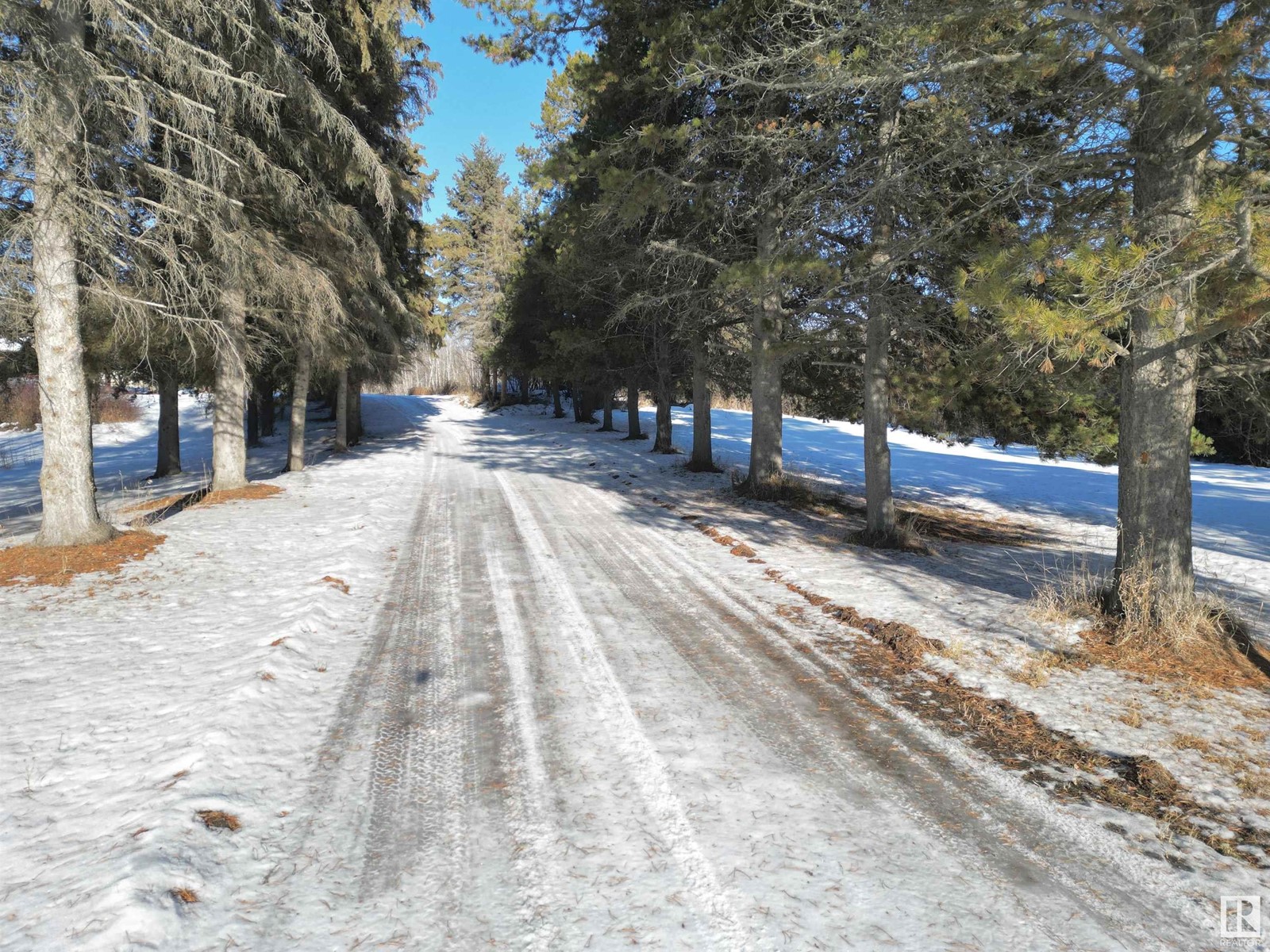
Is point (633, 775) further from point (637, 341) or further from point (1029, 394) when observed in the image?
point (637, 341)

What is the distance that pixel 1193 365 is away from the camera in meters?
4.94

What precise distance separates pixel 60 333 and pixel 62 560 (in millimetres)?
2385

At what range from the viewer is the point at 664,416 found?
18484 mm

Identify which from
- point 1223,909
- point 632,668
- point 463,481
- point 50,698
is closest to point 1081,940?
point 1223,909

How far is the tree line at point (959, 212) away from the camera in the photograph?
A: 13.6 ft

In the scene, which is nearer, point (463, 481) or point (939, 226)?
point (939, 226)

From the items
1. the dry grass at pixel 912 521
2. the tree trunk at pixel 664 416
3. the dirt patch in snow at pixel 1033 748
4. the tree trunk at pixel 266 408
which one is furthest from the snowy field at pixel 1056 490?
the tree trunk at pixel 266 408

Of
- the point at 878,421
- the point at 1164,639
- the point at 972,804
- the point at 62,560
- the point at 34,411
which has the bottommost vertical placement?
the point at 972,804

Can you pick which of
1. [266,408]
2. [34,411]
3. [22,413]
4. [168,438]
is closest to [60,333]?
[168,438]

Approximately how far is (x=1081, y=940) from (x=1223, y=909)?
2.07 ft

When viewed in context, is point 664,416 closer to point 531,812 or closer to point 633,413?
point 633,413

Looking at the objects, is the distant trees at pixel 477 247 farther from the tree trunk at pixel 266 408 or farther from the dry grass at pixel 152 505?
the dry grass at pixel 152 505

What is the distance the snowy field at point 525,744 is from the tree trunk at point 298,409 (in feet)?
19.8

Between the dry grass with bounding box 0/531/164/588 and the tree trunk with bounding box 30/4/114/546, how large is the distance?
0.22 m
